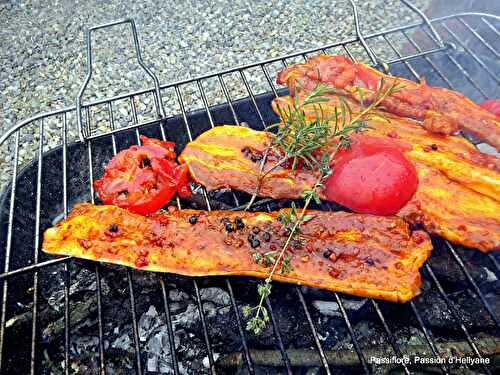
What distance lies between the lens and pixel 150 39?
220 inches

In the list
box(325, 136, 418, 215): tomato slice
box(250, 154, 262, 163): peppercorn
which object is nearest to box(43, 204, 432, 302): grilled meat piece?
box(325, 136, 418, 215): tomato slice

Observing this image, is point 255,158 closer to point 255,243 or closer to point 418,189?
point 255,243

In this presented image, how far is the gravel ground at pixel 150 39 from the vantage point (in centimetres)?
500

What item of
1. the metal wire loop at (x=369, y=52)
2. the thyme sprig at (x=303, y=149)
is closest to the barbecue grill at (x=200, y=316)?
the thyme sprig at (x=303, y=149)

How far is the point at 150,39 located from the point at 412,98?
3.84m

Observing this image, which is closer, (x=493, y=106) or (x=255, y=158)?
(x=255, y=158)

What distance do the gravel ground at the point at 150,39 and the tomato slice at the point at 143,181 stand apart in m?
2.08

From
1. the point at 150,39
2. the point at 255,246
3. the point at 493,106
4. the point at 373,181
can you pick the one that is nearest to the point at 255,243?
the point at 255,246

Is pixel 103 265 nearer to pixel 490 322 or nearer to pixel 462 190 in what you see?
pixel 462 190

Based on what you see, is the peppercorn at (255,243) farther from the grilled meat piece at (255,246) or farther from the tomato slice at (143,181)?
the tomato slice at (143,181)

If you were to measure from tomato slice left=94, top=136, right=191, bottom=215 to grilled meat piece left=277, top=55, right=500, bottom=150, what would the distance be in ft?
3.33

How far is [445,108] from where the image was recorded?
2918mm

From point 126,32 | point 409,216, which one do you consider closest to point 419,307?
point 409,216

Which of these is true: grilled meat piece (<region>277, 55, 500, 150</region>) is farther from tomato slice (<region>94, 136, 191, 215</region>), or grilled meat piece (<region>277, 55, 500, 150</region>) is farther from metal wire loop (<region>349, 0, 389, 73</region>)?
tomato slice (<region>94, 136, 191, 215</region>)
